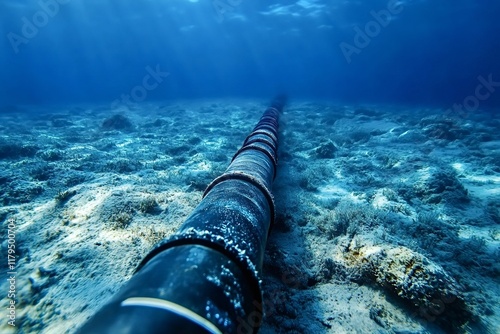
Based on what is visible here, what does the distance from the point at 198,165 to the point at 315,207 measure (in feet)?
14.9

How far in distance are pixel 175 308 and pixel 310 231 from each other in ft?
13.3

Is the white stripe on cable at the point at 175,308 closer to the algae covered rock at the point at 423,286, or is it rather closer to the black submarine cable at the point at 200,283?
the black submarine cable at the point at 200,283

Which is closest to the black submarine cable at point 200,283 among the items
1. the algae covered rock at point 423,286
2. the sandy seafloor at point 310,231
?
the sandy seafloor at point 310,231

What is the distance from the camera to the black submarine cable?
144 centimetres

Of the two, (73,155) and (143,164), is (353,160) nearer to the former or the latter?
(143,164)

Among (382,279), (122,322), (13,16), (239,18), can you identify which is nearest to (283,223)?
(382,279)

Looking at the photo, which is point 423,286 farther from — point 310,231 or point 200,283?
point 200,283

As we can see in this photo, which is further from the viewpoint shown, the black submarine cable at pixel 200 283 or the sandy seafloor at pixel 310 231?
the sandy seafloor at pixel 310 231

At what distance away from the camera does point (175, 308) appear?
150cm

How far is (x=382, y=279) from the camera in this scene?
351 centimetres

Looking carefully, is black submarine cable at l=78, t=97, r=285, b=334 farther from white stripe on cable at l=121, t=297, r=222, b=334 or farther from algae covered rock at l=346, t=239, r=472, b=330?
algae covered rock at l=346, t=239, r=472, b=330

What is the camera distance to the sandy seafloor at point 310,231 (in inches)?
129

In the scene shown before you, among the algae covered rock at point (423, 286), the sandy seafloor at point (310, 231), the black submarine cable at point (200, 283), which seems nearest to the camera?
the black submarine cable at point (200, 283)

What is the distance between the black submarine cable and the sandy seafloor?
4.89ft
